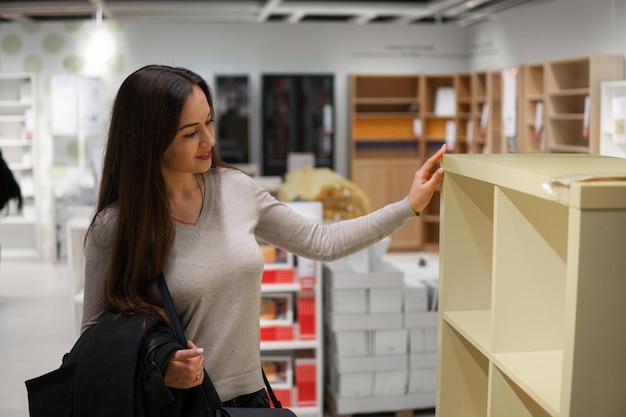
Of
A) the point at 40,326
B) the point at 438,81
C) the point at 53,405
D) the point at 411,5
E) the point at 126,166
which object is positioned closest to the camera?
the point at 53,405

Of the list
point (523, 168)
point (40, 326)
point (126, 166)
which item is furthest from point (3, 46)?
point (523, 168)

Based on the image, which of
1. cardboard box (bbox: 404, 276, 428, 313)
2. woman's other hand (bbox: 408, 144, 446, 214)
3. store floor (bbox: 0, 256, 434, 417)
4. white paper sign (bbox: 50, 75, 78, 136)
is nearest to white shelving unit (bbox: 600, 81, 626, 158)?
woman's other hand (bbox: 408, 144, 446, 214)

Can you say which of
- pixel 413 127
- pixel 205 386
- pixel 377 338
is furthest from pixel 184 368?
pixel 413 127

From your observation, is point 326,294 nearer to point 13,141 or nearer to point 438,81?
point 13,141

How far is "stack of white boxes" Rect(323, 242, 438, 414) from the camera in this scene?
438 centimetres

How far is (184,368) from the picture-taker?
5.53ft

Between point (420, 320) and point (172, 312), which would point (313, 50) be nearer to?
point (420, 320)

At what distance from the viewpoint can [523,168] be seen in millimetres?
1542

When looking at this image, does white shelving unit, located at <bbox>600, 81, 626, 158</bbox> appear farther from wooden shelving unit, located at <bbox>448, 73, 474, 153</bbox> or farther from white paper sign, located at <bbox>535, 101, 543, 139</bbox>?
wooden shelving unit, located at <bbox>448, 73, 474, 153</bbox>

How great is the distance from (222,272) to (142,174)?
30 cm

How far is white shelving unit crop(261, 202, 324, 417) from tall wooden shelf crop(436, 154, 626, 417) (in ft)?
7.24

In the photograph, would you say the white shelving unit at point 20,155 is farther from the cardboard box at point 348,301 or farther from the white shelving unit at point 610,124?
the white shelving unit at point 610,124

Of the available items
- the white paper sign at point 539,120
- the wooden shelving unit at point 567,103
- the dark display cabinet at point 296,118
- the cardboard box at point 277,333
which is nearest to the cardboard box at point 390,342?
the cardboard box at point 277,333

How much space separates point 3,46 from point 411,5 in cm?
609
